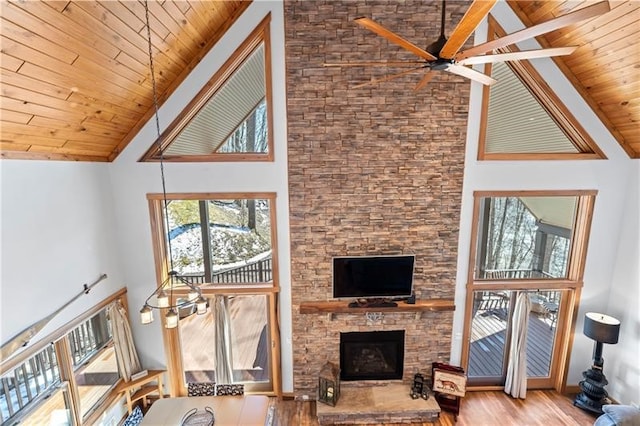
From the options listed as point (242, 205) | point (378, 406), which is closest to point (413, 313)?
point (378, 406)

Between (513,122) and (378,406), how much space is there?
4.71m

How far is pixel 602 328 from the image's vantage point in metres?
4.49

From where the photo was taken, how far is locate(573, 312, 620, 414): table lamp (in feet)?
14.6

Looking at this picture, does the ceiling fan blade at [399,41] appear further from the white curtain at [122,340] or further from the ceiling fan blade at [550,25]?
the white curtain at [122,340]

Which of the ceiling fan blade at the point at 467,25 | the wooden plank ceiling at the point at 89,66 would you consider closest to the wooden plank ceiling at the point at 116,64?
the wooden plank ceiling at the point at 89,66

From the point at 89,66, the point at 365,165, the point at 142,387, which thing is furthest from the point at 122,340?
the point at 365,165

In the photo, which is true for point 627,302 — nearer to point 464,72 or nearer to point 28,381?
point 464,72

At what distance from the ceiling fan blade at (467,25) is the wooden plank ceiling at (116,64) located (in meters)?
2.48

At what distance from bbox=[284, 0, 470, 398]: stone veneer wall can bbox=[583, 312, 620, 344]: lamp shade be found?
75.6 inches

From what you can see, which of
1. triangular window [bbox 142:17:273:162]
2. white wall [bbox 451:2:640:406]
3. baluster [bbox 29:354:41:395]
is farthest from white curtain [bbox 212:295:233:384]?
white wall [bbox 451:2:640:406]

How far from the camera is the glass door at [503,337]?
5184 millimetres

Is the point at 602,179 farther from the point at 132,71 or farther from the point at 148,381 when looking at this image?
the point at 148,381

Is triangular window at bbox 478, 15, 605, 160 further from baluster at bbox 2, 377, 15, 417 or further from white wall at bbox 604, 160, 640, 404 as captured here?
baluster at bbox 2, 377, 15, 417

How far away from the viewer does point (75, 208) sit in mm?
3885
